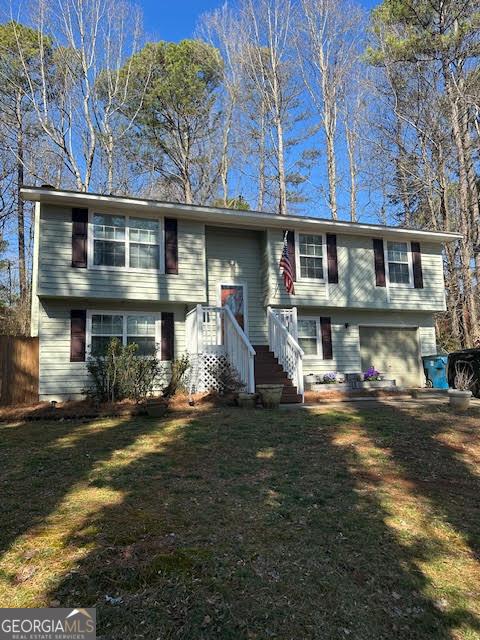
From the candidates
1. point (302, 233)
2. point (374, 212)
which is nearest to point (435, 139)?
point (374, 212)

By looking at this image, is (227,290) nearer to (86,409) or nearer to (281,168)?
(86,409)

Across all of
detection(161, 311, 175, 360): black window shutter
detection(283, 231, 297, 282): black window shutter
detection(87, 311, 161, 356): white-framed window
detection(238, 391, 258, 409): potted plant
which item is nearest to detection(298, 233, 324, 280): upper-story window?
detection(283, 231, 297, 282): black window shutter

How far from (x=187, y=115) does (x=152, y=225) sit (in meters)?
13.5

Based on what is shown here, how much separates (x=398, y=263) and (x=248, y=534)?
1275 centimetres

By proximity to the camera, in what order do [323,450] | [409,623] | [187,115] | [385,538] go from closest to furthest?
1. [409,623]
2. [385,538]
3. [323,450]
4. [187,115]

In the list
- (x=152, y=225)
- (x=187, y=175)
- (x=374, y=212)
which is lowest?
(x=152, y=225)

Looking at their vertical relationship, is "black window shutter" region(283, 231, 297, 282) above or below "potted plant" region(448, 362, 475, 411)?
above

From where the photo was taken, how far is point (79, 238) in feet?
36.5

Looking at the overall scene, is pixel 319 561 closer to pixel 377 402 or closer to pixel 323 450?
pixel 323 450

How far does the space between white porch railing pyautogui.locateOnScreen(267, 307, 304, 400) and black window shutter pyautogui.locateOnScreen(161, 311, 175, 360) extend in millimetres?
2763

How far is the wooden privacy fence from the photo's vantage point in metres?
10.3

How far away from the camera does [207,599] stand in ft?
9.15

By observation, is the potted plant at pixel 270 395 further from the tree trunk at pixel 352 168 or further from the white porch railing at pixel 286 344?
the tree trunk at pixel 352 168

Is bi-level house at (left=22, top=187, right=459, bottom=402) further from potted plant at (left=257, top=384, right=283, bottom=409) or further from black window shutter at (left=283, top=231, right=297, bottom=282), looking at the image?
potted plant at (left=257, top=384, right=283, bottom=409)
